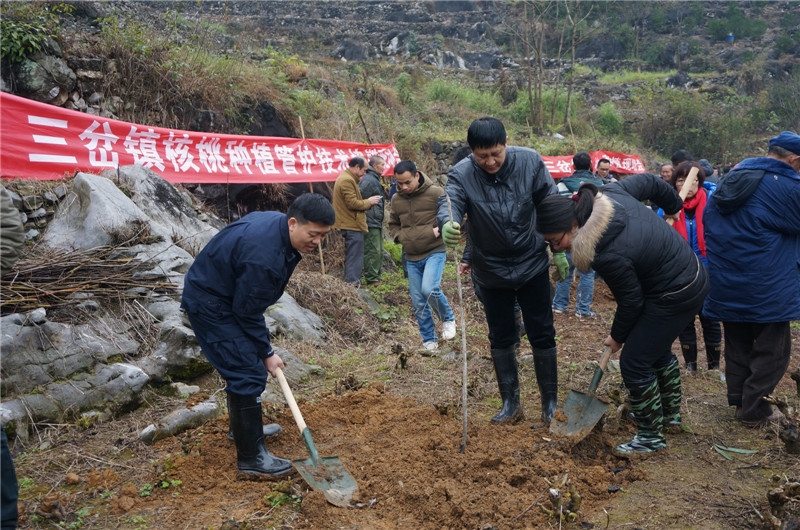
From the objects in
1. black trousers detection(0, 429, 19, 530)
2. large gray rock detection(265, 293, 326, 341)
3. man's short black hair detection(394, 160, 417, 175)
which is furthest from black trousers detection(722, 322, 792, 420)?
black trousers detection(0, 429, 19, 530)

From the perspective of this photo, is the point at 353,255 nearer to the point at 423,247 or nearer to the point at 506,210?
the point at 423,247

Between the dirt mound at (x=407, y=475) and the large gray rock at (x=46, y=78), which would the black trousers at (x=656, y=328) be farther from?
the large gray rock at (x=46, y=78)

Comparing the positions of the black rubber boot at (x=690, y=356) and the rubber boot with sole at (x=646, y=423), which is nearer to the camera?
the rubber boot with sole at (x=646, y=423)

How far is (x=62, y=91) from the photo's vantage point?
7.21 m

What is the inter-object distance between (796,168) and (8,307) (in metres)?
5.53

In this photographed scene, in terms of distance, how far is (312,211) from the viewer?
2867 mm

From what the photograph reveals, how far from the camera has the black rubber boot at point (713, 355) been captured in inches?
189

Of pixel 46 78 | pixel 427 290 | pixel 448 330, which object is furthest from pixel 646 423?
pixel 46 78

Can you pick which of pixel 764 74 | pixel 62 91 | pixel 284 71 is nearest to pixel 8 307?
pixel 62 91

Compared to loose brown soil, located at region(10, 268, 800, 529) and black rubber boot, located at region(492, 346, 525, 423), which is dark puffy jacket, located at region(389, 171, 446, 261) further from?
black rubber boot, located at region(492, 346, 525, 423)

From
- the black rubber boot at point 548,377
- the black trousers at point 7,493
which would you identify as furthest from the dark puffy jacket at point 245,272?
the black rubber boot at point 548,377

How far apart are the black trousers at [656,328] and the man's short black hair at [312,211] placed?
6.18 feet

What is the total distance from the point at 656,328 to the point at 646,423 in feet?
2.04

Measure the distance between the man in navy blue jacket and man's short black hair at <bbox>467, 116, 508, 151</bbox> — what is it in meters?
0.98
